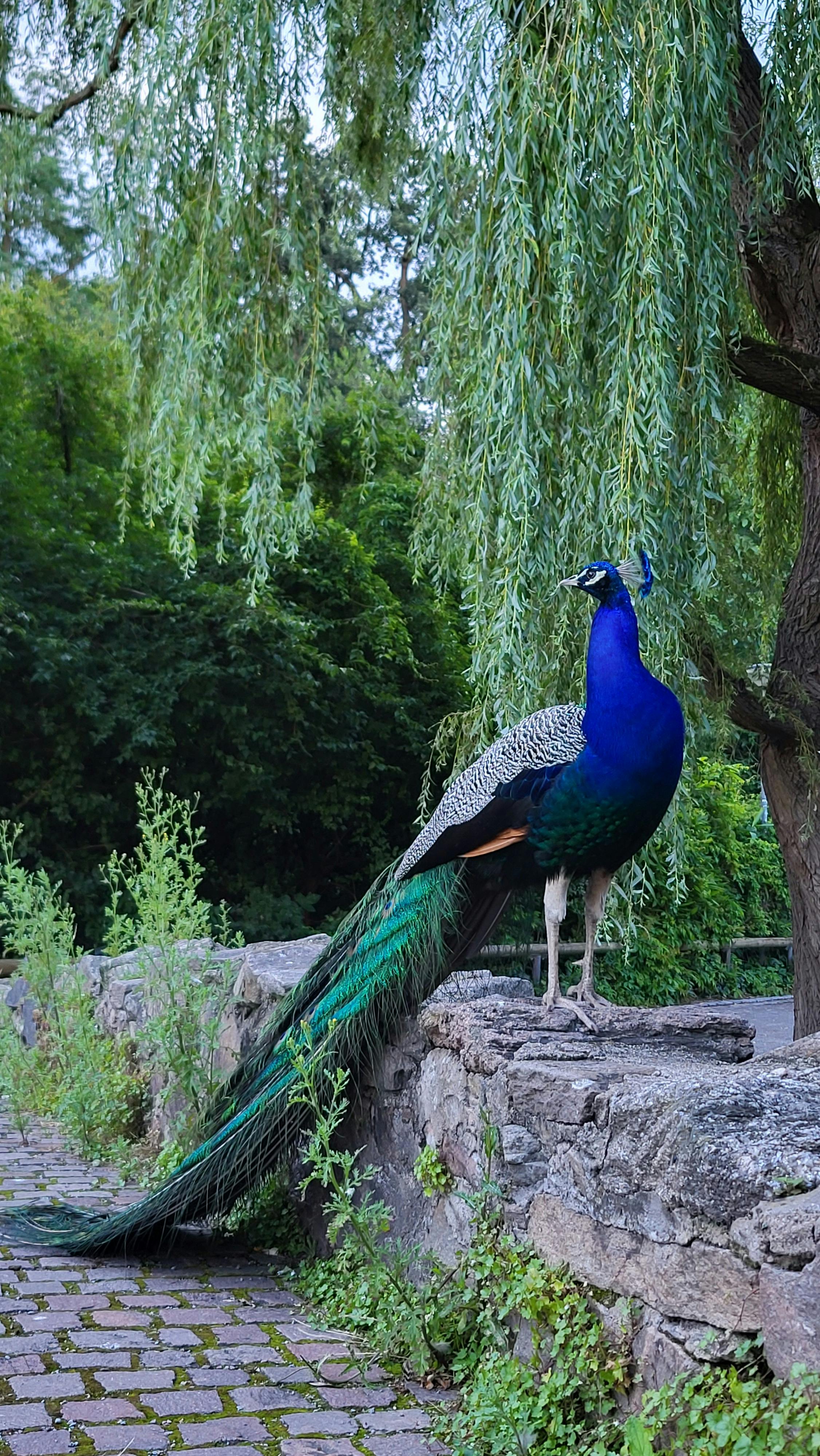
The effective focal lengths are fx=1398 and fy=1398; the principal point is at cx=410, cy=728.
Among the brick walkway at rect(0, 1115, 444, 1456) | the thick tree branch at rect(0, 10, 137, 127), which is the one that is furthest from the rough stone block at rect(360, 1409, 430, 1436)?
the thick tree branch at rect(0, 10, 137, 127)

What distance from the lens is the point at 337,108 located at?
5.83 metres

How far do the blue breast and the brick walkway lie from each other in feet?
4.16

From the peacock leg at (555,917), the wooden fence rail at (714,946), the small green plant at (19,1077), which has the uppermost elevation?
the peacock leg at (555,917)

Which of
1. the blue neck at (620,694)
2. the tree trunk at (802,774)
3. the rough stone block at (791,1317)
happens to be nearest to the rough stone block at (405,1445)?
the rough stone block at (791,1317)

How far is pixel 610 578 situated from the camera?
3.32 m

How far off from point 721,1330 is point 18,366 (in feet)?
32.7

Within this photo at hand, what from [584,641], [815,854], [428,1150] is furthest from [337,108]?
[428,1150]

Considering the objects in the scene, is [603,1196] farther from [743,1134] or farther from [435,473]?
[435,473]

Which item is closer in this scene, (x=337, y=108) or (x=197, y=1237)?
(x=197, y=1237)

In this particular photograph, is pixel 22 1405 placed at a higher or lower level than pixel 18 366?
lower

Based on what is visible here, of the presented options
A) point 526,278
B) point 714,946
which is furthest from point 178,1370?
point 714,946

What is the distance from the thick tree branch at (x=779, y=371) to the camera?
4859 mm

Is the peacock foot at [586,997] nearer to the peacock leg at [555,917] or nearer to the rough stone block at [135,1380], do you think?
the peacock leg at [555,917]

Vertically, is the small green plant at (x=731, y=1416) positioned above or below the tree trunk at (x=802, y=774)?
below
